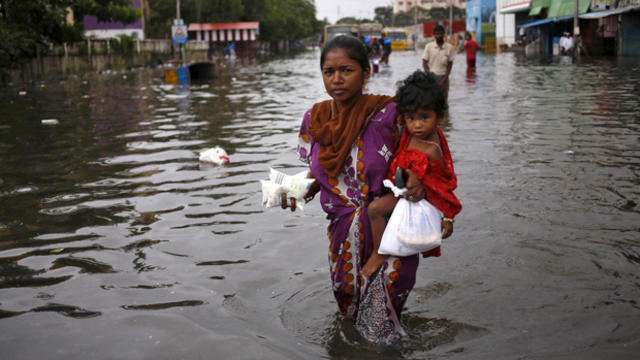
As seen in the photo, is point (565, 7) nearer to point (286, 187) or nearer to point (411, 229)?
point (286, 187)

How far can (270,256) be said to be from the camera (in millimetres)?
4977

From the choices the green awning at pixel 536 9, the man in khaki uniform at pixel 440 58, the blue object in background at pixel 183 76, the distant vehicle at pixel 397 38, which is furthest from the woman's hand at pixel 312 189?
the distant vehicle at pixel 397 38

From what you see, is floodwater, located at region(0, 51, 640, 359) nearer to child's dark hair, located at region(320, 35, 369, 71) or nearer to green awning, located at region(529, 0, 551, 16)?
child's dark hair, located at region(320, 35, 369, 71)

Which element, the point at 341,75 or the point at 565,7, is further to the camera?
the point at 565,7

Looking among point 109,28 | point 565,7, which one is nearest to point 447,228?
point 565,7

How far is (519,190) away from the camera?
650 cm

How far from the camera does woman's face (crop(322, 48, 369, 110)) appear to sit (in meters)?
3.07

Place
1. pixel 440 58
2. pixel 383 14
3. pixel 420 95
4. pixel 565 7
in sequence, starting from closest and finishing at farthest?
pixel 420 95 < pixel 440 58 < pixel 565 7 < pixel 383 14

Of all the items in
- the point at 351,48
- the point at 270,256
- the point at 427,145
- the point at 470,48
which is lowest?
the point at 270,256

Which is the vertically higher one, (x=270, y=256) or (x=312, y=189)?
(x=312, y=189)

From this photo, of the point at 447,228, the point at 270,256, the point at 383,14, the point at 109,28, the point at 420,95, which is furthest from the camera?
the point at 383,14

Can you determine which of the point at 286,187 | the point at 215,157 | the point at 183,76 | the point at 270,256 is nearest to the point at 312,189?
the point at 286,187

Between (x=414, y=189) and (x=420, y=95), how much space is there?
0.40 meters

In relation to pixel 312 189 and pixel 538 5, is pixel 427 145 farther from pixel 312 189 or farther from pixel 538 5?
pixel 538 5
